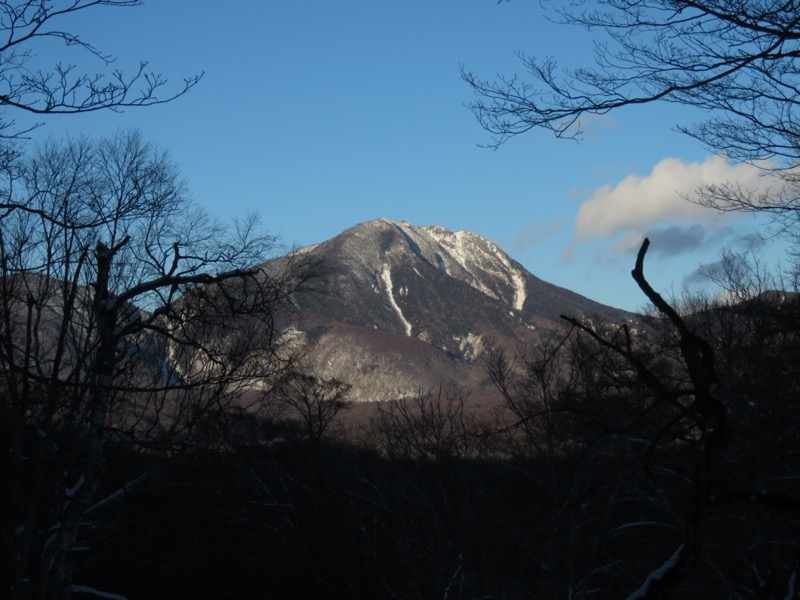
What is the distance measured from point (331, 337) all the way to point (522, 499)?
241 ft

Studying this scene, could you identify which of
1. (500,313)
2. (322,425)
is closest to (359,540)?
(322,425)

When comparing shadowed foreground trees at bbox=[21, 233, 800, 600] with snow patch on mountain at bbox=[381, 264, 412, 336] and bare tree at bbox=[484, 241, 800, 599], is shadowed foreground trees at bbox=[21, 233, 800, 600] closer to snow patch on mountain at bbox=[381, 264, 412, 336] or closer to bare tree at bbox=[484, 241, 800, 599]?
bare tree at bbox=[484, 241, 800, 599]

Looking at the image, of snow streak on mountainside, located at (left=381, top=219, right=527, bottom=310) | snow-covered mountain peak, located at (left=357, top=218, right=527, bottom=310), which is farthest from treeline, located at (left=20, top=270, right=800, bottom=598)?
snow streak on mountainside, located at (left=381, top=219, right=527, bottom=310)

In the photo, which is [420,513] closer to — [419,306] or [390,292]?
[390,292]

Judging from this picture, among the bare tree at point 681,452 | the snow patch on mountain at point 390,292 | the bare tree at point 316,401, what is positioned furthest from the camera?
the snow patch on mountain at point 390,292

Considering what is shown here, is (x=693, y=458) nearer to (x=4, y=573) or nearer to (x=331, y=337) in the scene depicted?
(x=4, y=573)

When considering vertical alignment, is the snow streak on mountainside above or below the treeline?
above

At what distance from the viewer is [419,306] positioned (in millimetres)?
146625

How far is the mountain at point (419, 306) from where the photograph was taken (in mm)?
101875

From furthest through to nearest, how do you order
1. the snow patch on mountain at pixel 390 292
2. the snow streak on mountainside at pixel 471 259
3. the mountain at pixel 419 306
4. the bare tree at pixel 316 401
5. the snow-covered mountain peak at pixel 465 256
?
1. the snow streak on mountainside at pixel 471 259
2. the snow-covered mountain peak at pixel 465 256
3. the snow patch on mountain at pixel 390 292
4. the mountain at pixel 419 306
5. the bare tree at pixel 316 401

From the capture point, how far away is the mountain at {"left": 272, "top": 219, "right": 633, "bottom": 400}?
334ft

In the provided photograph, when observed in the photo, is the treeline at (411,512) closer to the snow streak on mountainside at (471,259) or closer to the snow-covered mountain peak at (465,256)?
the snow-covered mountain peak at (465,256)

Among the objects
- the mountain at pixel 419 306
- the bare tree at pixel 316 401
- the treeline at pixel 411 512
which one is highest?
the mountain at pixel 419 306

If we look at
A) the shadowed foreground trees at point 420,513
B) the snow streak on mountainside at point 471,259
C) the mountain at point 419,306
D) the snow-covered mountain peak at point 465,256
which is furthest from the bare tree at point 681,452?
the snow streak on mountainside at point 471,259
